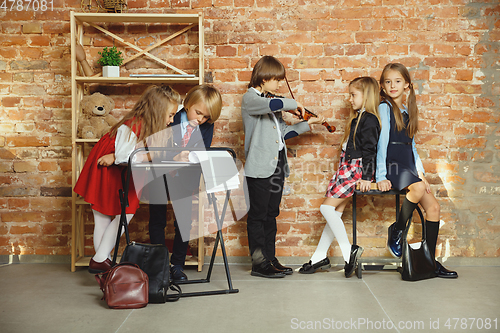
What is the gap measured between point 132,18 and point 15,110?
3.55 ft

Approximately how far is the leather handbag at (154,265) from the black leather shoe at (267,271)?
601mm

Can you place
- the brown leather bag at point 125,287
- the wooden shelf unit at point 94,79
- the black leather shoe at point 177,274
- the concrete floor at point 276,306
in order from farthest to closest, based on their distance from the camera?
the wooden shelf unit at point 94,79 → the black leather shoe at point 177,274 → the brown leather bag at point 125,287 → the concrete floor at point 276,306

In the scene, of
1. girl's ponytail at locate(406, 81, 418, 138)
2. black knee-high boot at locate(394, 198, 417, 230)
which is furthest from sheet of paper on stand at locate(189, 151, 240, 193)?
girl's ponytail at locate(406, 81, 418, 138)

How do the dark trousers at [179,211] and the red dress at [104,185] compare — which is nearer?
the red dress at [104,185]

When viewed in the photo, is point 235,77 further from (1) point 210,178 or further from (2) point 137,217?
(2) point 137,217

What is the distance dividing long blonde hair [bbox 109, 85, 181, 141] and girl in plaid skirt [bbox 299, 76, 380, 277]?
1.13 metres

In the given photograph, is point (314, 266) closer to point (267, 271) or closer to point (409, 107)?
point (267, 271)

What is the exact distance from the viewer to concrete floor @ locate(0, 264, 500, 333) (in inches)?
65.3

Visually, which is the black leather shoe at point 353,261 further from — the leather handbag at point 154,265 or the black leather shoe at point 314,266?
the leather handbag at point 154,265

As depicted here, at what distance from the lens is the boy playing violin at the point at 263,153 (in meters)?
2.37

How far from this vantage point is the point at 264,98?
A: 7.63 ft

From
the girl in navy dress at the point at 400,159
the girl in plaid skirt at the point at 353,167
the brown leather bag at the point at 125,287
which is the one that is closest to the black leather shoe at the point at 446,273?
the girl in navy dress at the point at 400,159

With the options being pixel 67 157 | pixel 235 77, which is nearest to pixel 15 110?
pixel 67 157

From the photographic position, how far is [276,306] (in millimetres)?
1896
